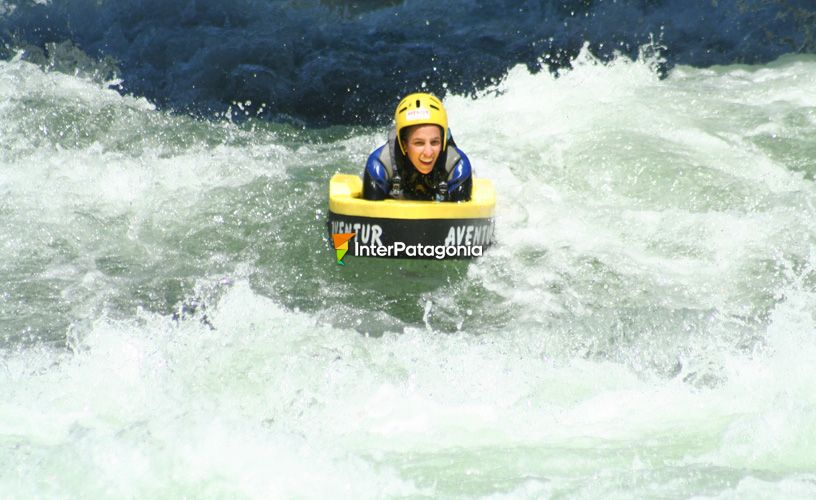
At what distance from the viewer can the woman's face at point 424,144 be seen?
5.70m

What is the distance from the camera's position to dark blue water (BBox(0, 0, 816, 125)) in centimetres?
880

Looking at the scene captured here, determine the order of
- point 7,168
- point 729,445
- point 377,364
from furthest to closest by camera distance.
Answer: point 7,168 < point 377,364 < point 729,445

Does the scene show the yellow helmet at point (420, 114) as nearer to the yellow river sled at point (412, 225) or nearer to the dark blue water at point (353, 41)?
the yellow river sled at point (412, 225)

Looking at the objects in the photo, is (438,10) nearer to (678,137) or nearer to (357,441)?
(678,137)

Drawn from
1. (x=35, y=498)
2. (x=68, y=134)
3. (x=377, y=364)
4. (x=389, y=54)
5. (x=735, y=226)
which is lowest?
(x=35, y=498)

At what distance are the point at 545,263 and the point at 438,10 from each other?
14.8 feet

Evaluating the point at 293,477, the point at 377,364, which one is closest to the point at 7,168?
the point at 377,364

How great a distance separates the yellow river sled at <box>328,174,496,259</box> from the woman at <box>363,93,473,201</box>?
149 mm

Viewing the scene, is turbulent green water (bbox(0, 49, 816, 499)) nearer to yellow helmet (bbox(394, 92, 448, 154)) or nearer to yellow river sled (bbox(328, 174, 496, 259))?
yellow river sled (bbox(328, 174, 496, 259))

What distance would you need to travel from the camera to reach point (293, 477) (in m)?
3.55

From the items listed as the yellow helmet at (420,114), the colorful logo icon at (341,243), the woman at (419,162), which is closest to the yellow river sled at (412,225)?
the colorful logo icon at (341,243)

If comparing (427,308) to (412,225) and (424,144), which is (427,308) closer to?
(412,225)

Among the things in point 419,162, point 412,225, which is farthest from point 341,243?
point 419,162

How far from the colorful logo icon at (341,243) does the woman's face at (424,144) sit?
24.2 inches
